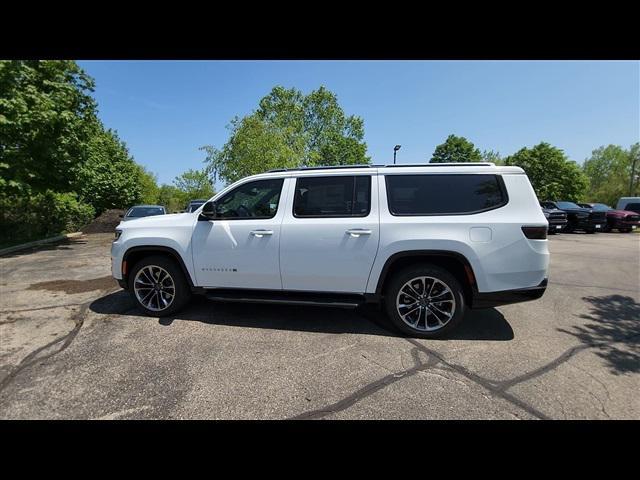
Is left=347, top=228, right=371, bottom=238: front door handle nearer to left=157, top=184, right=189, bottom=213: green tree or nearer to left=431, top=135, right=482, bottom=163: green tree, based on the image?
left=157, top=184, right=189, bottom=213: green tree

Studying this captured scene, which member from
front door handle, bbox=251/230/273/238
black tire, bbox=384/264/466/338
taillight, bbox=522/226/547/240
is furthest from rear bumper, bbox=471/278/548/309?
front door handle, bbox=251/230/273/238

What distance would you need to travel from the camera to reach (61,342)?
11.4ft

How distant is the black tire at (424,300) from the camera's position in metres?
3.46

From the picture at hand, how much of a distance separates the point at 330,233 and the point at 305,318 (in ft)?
4.20

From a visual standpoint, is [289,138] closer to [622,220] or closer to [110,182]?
[110,182]

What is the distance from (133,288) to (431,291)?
3939 millimetres

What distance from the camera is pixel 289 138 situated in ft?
82.9

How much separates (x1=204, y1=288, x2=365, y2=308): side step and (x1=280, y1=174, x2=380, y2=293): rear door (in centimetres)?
9

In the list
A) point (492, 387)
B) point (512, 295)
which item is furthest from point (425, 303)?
point (492, 387)

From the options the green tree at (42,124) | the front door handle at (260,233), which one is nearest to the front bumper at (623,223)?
the front door handle at (260,233)

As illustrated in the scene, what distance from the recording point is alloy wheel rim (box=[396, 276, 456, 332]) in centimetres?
351

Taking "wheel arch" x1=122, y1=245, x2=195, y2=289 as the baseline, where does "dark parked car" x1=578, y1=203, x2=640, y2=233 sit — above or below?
below

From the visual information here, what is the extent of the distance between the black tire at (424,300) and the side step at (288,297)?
0.37 meters
